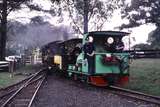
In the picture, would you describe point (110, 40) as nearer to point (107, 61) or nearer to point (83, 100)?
point (107, 61)

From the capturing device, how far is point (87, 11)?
1768 inches

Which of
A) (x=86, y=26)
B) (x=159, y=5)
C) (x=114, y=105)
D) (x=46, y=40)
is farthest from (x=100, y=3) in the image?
(x=46, y=40)

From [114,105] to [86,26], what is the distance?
3242cm

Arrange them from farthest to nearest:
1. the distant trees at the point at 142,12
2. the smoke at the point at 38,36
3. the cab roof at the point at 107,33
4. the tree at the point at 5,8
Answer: the smoke at the point at 38,36, the distant trees at the point at 142,12, the tree at the point at 5,8, the cab roof at the point at 107,33

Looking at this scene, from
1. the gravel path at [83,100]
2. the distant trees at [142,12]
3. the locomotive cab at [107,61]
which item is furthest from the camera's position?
the distant trees at [142,12]

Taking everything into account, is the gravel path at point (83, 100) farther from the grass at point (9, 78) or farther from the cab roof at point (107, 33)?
the grass at point (9, 78)

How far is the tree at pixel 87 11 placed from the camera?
44750mm

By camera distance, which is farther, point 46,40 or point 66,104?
point 46,40

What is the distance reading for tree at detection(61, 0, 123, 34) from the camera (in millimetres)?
44750

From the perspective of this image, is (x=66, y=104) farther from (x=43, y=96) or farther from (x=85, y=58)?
(x=85, y=58)

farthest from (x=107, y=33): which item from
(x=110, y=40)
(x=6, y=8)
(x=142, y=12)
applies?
(x=142, y=12)

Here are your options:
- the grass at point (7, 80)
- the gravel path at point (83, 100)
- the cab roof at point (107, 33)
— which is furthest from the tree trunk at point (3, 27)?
the gravel path at point (83, 100)

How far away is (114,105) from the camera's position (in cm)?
1374

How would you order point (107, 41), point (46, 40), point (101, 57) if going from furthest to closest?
point (46, 40)
point (107, 41)
point (101, 57)
